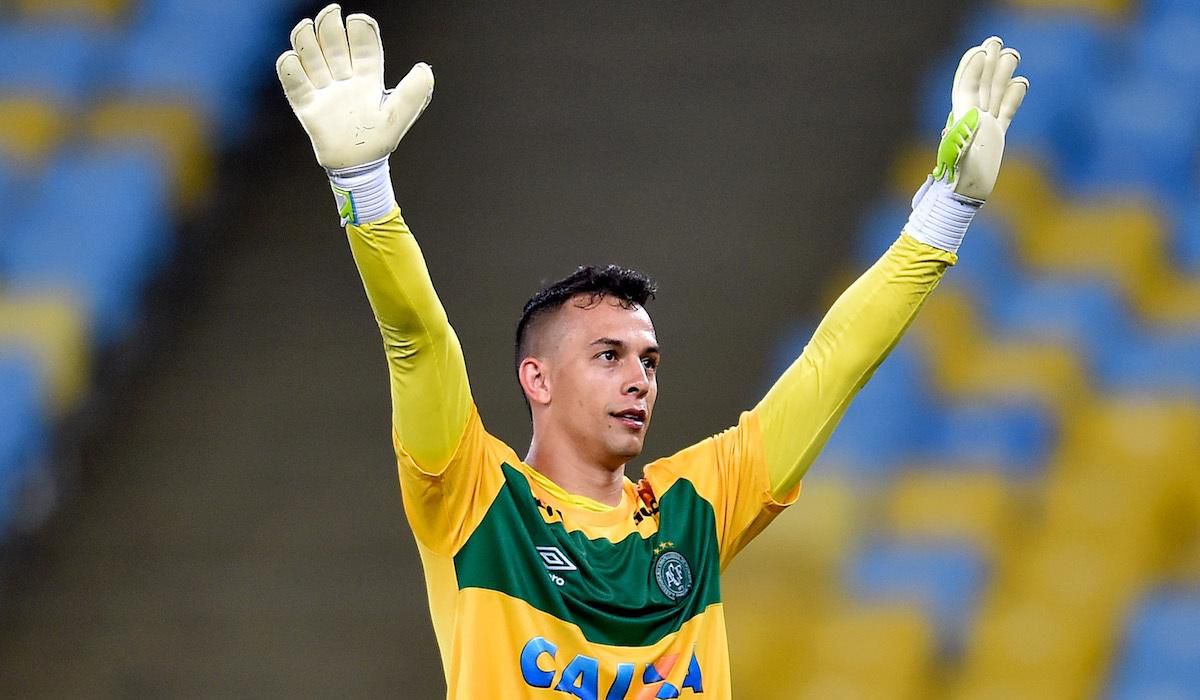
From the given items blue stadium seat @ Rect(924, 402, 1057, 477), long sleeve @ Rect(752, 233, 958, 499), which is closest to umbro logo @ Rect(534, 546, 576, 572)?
long sleeve @ Rect(752, 233, 958, 499)

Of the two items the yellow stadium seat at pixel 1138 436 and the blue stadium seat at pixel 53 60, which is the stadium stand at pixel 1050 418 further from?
the blue stadium seat at pixel 53 60

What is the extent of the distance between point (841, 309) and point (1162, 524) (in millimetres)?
3543

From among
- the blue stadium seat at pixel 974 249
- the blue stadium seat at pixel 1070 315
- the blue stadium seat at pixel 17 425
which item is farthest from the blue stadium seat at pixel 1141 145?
the blue stadium seat at pixel 17 425

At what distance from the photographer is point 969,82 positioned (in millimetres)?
3113

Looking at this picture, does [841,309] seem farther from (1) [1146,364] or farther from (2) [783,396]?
(1) [1146,364]

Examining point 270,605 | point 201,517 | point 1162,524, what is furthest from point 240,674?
point 1162,524

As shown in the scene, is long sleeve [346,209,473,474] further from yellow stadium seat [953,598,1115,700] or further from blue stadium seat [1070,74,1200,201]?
blue stadium seat [1070,74,1200,201]

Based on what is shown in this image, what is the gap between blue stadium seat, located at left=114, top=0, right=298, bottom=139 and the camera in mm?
7961

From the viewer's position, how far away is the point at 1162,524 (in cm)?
628

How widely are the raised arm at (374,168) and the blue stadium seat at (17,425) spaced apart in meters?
4.14

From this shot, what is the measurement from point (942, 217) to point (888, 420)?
3565 mm

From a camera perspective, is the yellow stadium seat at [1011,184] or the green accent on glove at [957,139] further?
the yellow stadium seat at [1011,184]

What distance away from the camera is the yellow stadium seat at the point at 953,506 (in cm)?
626

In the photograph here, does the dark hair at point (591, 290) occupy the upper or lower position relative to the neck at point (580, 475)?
upper
